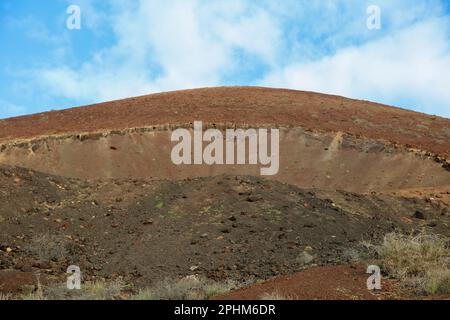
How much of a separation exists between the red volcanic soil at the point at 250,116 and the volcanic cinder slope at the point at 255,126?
0.15 feet

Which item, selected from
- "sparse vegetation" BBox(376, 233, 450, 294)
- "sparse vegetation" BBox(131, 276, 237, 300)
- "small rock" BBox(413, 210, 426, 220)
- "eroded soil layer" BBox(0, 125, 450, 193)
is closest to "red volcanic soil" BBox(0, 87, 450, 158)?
"eroded soil layer" BBox(0, 125, 450, 193)

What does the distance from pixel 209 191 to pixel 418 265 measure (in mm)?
6752

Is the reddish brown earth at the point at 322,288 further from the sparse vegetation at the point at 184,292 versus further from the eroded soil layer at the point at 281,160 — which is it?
the eroded soil layer at the point at 281,160

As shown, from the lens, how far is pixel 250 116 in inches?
888

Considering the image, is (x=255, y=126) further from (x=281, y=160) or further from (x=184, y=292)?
(x=184, y=292)

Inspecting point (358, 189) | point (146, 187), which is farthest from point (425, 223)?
point (146, 187)

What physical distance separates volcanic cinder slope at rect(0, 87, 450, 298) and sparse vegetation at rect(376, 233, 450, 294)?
135cm

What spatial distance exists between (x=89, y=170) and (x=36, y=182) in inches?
202

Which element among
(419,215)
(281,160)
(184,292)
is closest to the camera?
(184,292)

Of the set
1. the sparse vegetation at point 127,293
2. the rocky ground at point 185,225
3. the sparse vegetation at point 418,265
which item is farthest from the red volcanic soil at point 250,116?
the sparse vegetation at point 127,293

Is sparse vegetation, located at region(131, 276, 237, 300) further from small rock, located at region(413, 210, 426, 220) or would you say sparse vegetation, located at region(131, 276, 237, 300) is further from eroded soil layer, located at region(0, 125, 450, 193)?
eroded soil layer, located at region(0, 125, 450, 193)

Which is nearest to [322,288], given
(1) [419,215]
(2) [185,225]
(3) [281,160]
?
(2) [185,225]

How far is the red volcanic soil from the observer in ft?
71.9

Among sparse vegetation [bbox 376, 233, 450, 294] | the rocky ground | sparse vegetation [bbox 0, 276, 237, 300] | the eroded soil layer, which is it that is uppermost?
the eroded soil layer
